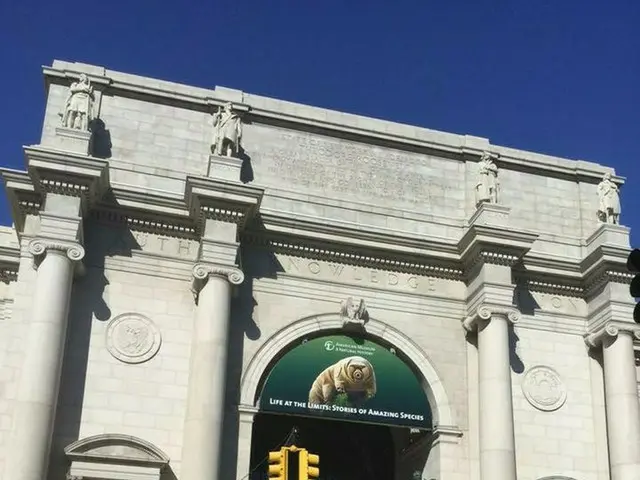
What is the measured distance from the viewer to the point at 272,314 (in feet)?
79.3

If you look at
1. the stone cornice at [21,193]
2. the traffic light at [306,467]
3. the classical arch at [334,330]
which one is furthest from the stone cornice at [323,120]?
the traffic light at [306,467]

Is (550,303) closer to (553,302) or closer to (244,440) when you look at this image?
(553,302)

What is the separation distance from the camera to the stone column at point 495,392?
23.0 metres

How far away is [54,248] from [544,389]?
1369cm

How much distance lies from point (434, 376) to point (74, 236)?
1022 cm

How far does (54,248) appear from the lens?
71.5 ft

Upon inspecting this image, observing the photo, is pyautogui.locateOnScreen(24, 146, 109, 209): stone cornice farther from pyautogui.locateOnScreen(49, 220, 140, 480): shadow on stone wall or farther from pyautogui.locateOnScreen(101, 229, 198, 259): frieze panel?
pyautogui.locateOnScreen(101, 229, 198, 259): frieze panel

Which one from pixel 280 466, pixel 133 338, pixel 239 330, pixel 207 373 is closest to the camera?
pixel 280 466

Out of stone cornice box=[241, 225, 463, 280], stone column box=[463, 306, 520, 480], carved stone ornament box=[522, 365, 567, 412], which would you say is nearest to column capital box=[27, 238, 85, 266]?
stone cornice box=[241, 225, 463, 280]

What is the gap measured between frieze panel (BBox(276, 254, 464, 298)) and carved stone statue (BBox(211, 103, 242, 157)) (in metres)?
3.21

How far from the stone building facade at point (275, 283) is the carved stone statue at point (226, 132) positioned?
0.09 metres

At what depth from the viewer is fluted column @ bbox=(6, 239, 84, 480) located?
1972 centimetres

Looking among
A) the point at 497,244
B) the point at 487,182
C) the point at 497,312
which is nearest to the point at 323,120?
the point at 487,182

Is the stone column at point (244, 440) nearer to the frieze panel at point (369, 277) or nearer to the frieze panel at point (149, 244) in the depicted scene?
the frieze panel at point (369, 277)
